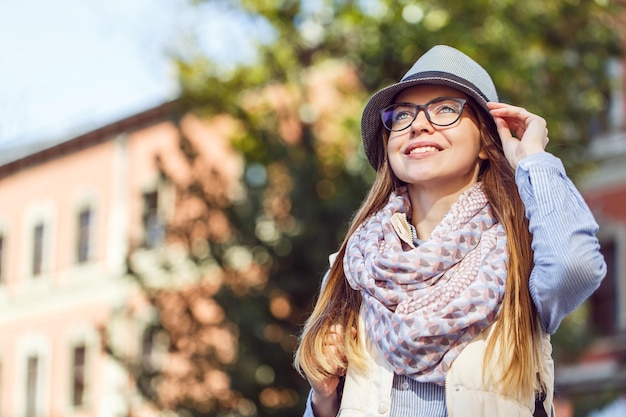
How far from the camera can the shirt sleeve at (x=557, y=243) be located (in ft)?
8.09

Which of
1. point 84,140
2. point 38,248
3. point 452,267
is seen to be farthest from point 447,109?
point 38,248

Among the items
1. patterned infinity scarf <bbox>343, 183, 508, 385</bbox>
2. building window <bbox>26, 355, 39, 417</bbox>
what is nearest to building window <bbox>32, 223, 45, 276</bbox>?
building window <bbox>26, 355, 39, 417</bbox>

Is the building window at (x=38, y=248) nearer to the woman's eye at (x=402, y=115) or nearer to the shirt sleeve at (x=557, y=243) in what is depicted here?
the woman's eye at (x=402, y=115)

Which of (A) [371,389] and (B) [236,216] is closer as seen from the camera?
(A) [371,389]

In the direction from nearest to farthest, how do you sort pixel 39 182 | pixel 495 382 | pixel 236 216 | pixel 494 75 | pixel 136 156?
pixel 495 382 < pixel 494 75 < pixel 236 216 < pixel 136 156 < pixel 39 182

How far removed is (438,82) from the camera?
2.82 meters

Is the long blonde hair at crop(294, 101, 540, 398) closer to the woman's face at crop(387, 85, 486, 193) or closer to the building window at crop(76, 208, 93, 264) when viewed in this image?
the woman's face at crop(387, 85, 486, 193)

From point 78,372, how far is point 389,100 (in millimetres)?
28889

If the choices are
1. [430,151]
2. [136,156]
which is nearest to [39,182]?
[136,156]

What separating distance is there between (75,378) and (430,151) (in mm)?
29157

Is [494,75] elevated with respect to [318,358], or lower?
elevated

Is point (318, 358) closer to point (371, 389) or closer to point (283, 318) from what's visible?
point (371, 389)

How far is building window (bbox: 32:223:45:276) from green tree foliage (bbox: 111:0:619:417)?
1808cm

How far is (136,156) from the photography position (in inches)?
1174
